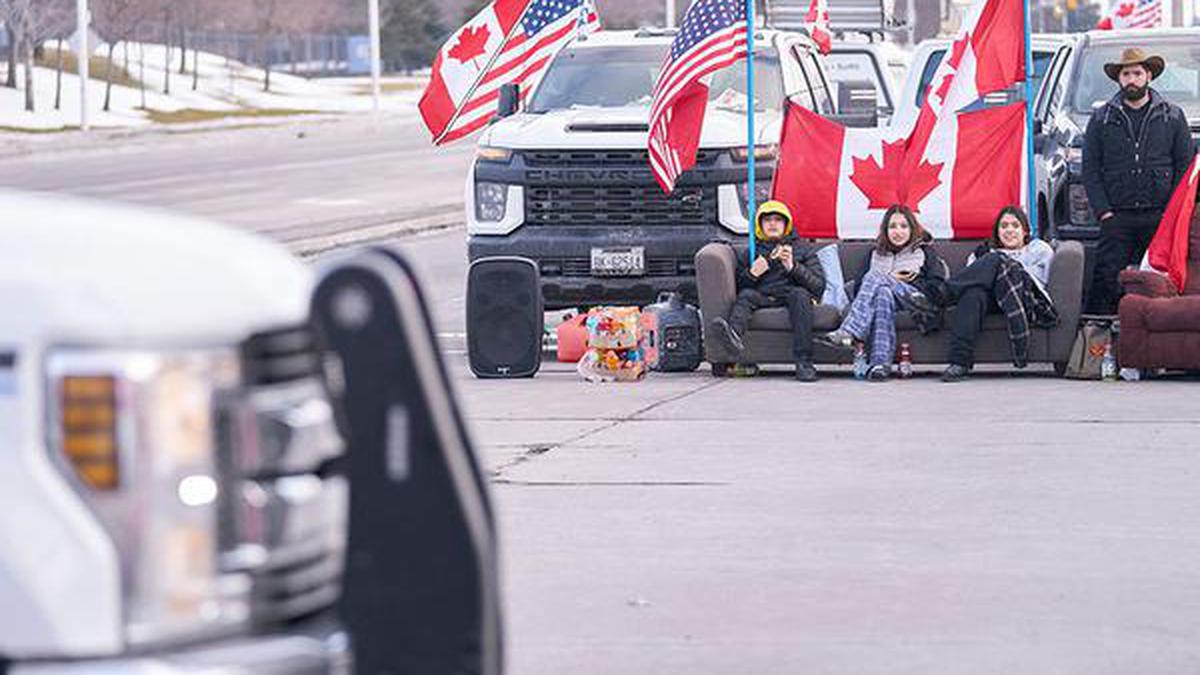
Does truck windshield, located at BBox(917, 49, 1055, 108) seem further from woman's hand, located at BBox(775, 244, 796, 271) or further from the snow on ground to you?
the snow on ground

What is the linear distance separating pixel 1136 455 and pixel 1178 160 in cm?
522

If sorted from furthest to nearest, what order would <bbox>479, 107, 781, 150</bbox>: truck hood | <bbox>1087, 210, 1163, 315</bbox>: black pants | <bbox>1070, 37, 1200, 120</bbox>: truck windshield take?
<bbox>1070, 37, 1200, 120</bbox>: truck windshield < <bbox>479, 107, 781, 150</bbox>: truck hood < <bbox>1087, 210, 1163, 315</bbox>: black pants

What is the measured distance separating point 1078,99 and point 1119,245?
9.81ft

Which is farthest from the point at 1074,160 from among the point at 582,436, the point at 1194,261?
the point at 582,436

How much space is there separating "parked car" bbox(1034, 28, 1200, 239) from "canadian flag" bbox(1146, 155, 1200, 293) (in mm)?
2551

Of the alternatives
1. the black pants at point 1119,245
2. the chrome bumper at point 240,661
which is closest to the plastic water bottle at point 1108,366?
the black pants at point 1119,245

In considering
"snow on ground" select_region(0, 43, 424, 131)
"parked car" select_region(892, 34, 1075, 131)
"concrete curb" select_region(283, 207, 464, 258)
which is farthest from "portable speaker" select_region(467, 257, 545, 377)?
"snow on ground" select_region(0, 43, 424, 131)

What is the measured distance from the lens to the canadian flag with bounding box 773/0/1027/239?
18.1m

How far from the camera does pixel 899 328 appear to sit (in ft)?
54.9

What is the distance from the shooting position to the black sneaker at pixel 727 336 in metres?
16.8

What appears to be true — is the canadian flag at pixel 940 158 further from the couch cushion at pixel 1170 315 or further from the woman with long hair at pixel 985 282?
the couch cushion at pixel 1170 315

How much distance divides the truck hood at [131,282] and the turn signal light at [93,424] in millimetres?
65

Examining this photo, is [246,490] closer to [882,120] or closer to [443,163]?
[882,120]

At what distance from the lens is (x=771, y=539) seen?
34.0 ft
